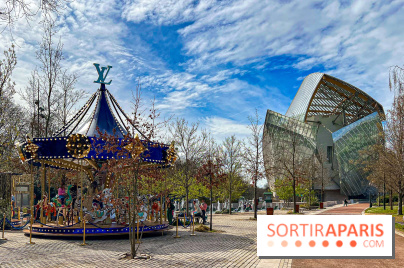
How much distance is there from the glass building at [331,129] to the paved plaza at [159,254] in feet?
157

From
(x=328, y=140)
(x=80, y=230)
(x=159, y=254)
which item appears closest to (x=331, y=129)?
(x=328, y=140)

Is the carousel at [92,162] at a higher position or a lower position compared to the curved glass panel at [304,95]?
lower

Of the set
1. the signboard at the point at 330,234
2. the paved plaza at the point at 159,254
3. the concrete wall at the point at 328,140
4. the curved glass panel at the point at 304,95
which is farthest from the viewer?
the concrete wall at the point at 328,140

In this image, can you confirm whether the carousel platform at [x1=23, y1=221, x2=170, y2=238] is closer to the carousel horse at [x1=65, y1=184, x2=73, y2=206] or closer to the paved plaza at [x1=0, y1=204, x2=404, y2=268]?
the paved plaza at [x1=0, y1=204, x2=404, y2=268]

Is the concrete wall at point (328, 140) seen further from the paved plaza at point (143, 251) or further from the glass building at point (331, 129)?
the paved plaza at point (143, 251)

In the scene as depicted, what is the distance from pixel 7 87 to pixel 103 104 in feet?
20.2

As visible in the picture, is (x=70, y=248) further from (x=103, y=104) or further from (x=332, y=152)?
(x=332, y=152)

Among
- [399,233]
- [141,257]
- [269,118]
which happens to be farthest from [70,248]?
[269,118]

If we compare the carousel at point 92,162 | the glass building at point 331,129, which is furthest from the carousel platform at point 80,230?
the glass building at point 331,129

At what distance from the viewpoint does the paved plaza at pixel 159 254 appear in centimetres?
1043

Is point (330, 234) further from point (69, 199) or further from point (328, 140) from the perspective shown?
point (328, 140)

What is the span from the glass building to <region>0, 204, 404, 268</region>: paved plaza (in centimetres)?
4779

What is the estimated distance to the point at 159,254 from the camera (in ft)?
39.5

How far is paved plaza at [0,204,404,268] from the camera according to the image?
10.4m
